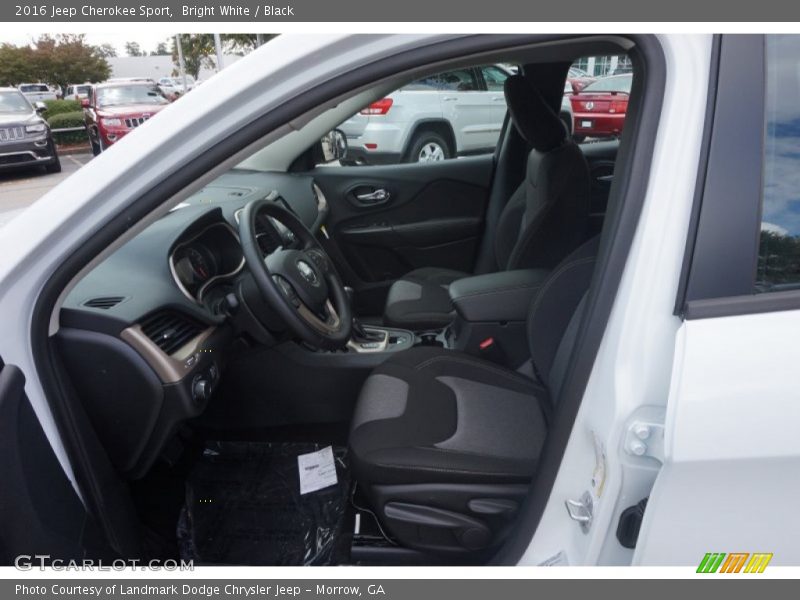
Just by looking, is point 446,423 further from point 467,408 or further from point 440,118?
point 440,118

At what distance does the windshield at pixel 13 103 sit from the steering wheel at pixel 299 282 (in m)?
9.53

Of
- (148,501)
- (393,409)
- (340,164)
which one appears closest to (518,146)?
(340,164)

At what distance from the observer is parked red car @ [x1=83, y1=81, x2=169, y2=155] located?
9.85 metres

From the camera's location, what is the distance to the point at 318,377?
191 centimetres

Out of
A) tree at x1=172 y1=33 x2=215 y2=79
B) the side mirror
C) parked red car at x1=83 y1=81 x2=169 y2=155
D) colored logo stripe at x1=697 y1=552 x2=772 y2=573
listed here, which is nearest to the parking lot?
parked red car at x1=83 y1=81 x2=169 y2=155

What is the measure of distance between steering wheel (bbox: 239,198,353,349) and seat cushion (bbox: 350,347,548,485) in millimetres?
229

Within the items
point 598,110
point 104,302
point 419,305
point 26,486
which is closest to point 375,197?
point 419,305

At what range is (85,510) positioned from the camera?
118 cm

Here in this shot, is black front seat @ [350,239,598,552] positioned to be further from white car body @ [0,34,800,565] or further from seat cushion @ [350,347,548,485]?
white car body @ [0,34,800,565]

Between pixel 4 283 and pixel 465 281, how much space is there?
1.40m

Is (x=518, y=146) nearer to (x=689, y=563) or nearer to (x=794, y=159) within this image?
(x=794, y=159)

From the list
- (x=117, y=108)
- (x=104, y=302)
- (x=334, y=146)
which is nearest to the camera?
(x=104, y=302)

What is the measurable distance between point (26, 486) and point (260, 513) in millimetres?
788

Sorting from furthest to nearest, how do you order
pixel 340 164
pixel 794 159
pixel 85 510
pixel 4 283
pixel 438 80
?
pixel 438 80
pixel 340 164
pixel 85 510
pixel 4 283
pixel 794 159
